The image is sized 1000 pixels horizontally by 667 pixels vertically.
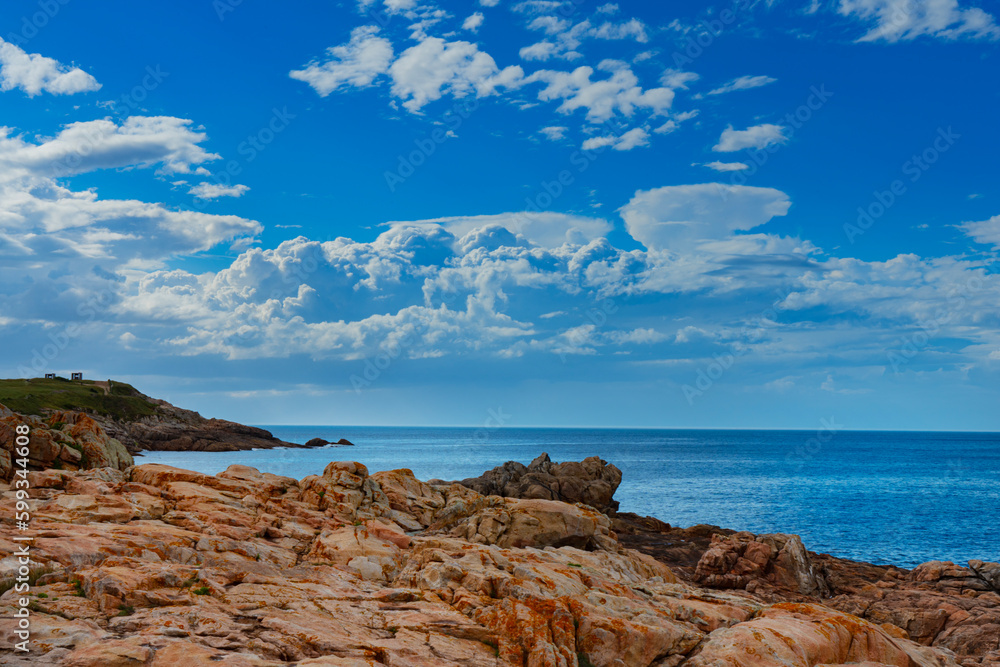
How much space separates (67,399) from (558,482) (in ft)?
406

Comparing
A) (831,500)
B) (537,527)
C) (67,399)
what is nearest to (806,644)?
(537,527)

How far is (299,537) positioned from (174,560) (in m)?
8.28

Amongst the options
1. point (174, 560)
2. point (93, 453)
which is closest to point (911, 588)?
point (174, 560)

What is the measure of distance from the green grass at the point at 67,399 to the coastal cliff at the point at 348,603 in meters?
113

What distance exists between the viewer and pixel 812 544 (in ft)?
193

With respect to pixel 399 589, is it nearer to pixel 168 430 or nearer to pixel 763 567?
pixel 763 567

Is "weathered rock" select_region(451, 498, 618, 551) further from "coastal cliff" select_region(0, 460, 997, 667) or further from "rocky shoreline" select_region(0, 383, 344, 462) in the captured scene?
"rocky shoreline" select_region(0, 383, 344, 462)

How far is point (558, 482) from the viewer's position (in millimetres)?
62656

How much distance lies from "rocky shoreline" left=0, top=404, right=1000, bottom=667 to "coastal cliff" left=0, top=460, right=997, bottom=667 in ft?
0.22

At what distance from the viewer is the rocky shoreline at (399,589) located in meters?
14.5

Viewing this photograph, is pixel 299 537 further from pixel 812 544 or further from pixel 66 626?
pixel 812 544

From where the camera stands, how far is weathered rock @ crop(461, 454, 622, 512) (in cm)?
6069

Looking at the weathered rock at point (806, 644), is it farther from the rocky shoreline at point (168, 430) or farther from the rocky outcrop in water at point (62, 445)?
the rocky shoreline at point (168, 430)

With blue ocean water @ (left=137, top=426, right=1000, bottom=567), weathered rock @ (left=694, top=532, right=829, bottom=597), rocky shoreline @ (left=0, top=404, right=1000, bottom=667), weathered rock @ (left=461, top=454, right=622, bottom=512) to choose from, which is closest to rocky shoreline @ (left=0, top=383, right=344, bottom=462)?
rocky shoreline @ (left=0, top=404, right=1000, bottom=667)
